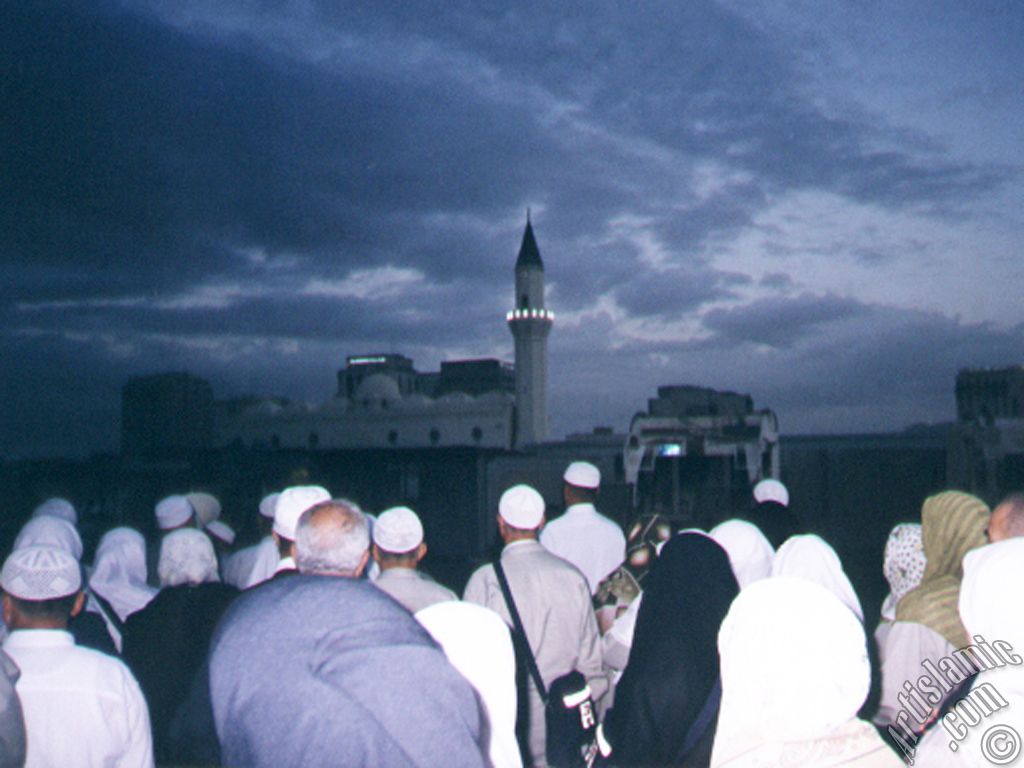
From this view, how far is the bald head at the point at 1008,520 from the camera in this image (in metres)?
3.07

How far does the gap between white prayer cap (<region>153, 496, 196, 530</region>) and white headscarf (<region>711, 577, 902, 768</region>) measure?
4.15 metres

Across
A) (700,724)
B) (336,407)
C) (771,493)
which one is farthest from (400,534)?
(336,407)

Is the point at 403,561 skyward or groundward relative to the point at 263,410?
groundward

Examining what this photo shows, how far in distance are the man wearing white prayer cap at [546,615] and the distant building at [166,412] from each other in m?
57.4

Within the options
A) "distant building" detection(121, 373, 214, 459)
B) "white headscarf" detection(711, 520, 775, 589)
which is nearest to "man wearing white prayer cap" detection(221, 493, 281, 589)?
"white headscarf" detection(711, 520, 775, 589)

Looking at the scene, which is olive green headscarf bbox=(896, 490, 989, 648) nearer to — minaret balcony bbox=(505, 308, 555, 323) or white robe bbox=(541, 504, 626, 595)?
white robe bbox=(541, 504, 626, 595)

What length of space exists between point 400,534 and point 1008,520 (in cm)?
240

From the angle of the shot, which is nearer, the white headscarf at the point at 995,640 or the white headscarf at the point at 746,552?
the white headscarf at the point at 995,640

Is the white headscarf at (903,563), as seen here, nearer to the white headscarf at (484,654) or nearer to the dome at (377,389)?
the white headscarf at (484,654)

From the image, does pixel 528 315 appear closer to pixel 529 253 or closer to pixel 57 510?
pixel 529 253

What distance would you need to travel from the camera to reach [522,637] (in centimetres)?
366

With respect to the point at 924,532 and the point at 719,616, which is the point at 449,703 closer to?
the point at 719,616

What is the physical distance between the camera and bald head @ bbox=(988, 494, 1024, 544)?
3.07m

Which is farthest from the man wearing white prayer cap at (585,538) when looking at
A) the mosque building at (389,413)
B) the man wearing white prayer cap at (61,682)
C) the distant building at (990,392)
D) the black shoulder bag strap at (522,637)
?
the distant building at (990,392)
